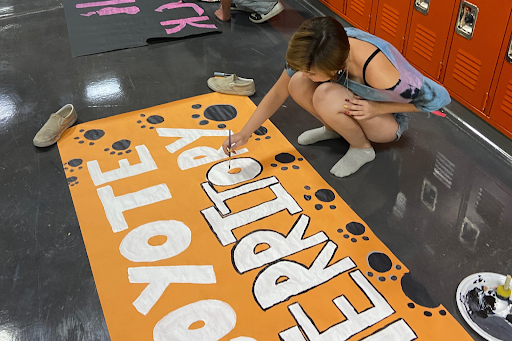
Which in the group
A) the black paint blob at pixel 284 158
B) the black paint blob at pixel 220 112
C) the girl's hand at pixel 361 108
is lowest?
the black paint blob at pixel 284 158

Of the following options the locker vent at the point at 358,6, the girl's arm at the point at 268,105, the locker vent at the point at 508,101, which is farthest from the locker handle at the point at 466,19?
the girl's arm at the point at 268,105

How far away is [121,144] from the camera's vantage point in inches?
90.2

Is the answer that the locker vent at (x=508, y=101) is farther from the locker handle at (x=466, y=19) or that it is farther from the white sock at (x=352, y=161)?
the white sock at (x=352, y=161)

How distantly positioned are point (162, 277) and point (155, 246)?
0.15 m

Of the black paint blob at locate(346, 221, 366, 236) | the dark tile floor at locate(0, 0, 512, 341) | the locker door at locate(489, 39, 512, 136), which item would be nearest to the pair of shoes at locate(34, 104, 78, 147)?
the dark tile floor at locate(0, 0, 512, 341)

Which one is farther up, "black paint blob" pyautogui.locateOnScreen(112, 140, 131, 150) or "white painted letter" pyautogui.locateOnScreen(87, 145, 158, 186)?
"black paint blob" pyautogui.locateOnScreen(112, 140, 131, 150)

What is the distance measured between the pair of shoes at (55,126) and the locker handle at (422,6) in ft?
6.23

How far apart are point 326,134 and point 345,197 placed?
0.41m

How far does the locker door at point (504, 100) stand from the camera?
84.0 inches

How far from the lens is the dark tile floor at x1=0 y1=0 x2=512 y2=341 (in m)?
1.65

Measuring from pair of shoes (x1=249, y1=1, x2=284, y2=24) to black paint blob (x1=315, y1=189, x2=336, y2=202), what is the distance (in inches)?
72.4

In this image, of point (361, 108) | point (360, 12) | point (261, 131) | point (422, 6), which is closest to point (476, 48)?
point (422, 6)

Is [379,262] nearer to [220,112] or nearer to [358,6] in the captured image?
[220,112]

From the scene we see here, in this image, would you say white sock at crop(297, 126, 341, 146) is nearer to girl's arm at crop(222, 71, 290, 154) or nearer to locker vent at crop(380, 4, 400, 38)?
girl's arm at crop(222, 71, 290, 154)
